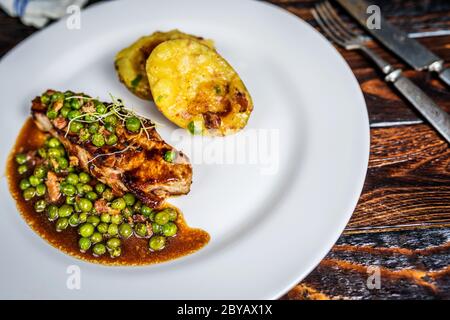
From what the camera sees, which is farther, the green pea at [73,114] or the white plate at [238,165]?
the green pea at [73,114]

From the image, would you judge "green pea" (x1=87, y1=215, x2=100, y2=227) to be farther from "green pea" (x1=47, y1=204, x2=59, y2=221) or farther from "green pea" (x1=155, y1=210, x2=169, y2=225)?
"green pea" (x1=155, y1=210, x2=169, y2=225)

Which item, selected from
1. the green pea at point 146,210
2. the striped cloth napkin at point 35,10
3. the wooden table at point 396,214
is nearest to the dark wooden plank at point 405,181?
the wooden table at point 396,214

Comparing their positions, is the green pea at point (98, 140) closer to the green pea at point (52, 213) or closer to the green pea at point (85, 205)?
the green pea at point (85, 205)

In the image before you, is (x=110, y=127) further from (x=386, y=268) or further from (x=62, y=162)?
(x=386, y=268)

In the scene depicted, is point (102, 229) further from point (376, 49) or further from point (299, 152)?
point (376, 49)

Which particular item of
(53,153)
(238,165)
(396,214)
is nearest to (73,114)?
(53,153)

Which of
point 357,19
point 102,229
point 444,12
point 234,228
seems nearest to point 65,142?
point 102,229
